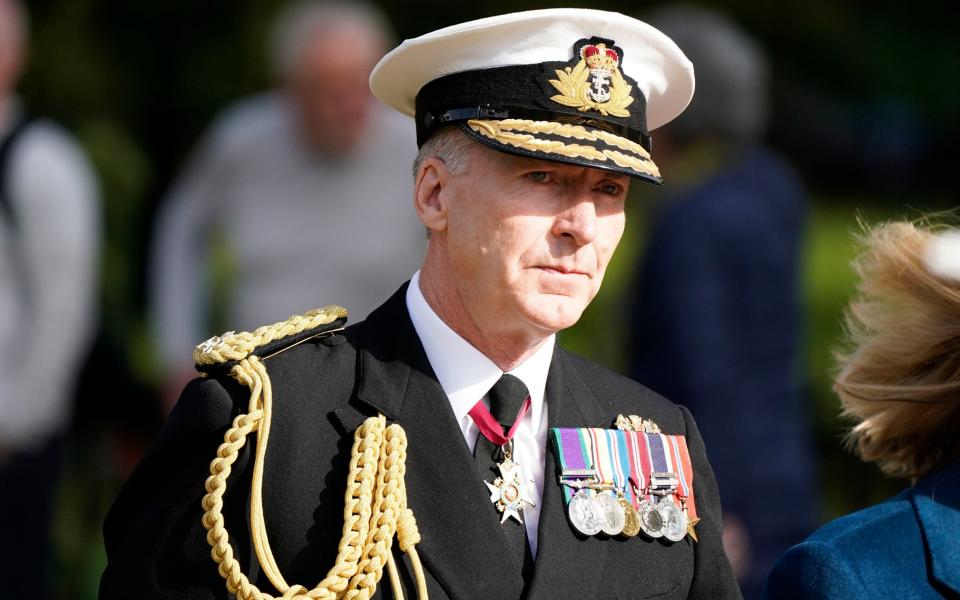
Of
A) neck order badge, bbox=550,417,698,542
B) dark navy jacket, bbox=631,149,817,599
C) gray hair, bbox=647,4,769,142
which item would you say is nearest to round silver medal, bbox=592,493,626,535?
neck order badge, bbox=550,417,698,542

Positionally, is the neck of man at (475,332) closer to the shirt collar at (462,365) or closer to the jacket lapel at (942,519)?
the shirt collar at (462,365)

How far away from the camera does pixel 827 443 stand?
10.5 metres

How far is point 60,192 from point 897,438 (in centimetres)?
343

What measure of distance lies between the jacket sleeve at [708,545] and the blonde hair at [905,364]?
33cm

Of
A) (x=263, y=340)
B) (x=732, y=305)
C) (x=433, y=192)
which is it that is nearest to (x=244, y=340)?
(x=263, y=340)

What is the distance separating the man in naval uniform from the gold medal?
0.02 m

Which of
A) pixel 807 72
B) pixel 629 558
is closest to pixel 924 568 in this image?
pixel 629 558

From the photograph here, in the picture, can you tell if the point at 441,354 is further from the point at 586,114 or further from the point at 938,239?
the point at 938,239

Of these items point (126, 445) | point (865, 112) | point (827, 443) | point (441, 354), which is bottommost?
point (827, 443)

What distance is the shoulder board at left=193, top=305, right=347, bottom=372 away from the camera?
325 cm

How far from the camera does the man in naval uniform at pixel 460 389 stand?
3137 millimetres

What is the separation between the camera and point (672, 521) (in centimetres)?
338

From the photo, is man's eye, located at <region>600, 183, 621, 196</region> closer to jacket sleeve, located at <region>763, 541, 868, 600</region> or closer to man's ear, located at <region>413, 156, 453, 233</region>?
man's ear, located at <region>413, 156, 453, 233</region>

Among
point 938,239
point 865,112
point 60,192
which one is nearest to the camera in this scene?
point 938,239
